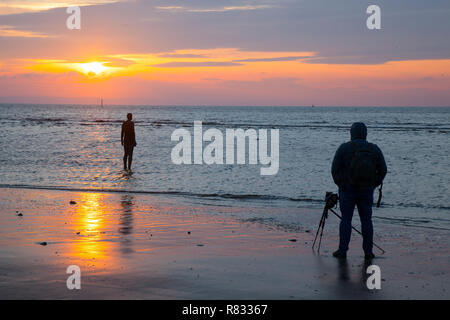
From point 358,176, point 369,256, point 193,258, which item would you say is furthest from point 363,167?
point 193,258

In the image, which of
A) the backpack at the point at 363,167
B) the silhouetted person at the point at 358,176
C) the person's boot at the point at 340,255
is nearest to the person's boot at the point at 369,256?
the silhouetted person at the point at 358,176

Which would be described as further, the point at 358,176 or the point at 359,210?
the point at 359,210

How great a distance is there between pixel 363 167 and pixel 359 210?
614 mm

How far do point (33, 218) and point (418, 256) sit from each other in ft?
21.1

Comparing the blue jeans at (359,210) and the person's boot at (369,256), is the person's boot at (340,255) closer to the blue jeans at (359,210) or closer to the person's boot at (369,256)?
the blue jeans at (359,210)

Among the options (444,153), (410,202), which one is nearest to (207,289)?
(410,202)

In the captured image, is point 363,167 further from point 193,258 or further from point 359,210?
point 193,258

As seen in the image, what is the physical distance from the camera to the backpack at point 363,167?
7.11 m

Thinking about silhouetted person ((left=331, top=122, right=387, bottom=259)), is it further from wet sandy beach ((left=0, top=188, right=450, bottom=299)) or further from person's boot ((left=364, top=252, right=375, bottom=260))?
wet sandy beach ((left=0, top=188, right=450, bottom=299))

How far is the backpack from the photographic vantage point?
711 cm

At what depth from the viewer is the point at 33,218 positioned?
9859mm

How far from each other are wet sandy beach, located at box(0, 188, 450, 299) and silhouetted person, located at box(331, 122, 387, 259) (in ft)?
1.10

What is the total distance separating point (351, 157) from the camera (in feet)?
23.6
